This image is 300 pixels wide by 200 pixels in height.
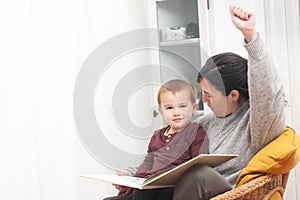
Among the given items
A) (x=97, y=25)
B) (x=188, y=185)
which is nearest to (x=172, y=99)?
(x=188, y=185)

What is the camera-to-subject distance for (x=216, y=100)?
1.57 meters

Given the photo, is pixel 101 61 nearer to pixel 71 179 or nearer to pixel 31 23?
pixel 31 23

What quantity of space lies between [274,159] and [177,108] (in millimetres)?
405

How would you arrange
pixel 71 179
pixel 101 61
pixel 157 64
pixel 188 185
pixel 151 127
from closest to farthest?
pixel 188 185 < pixel 101 61 < pixel 151 127 < pixel 71 179 < pixel 157 64

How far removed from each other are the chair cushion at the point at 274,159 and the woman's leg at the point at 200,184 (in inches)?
3.2

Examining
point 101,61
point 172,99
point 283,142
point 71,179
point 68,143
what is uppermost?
point 101,61

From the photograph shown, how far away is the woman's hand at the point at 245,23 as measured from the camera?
4.37ft

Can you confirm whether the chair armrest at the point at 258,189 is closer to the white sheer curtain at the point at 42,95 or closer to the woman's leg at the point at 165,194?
the woman's leg at the point at 165,194

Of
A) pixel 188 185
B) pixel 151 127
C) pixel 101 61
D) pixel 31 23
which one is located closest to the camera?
pixel 188 185

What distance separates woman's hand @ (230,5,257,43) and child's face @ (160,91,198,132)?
34cm

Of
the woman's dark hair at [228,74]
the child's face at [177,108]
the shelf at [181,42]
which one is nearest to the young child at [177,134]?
the child's face at [177,108]

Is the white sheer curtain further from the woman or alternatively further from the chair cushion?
the chair cushion

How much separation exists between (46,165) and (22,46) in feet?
1.85

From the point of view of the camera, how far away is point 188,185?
4.26 feet
